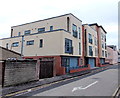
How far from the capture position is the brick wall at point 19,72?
9.52 meters

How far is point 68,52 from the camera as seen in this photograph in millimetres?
19234

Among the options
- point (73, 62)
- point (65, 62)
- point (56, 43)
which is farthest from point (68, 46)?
point (73, 62)

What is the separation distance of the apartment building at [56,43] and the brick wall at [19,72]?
13.8 feet

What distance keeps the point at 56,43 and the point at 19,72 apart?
859 centimetres

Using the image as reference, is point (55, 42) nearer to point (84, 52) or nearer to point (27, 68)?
point (27, 68)

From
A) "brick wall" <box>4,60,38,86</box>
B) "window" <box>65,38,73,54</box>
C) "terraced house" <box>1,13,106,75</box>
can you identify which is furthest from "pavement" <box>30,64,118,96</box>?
"window" <box>65,38,73,54</box>

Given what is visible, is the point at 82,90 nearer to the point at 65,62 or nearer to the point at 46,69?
the point at 46,69

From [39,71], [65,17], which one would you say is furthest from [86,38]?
[39,71]

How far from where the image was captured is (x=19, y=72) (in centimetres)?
1052

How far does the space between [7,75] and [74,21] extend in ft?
55.5

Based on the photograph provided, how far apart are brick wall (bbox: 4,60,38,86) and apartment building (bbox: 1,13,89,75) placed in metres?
4.20

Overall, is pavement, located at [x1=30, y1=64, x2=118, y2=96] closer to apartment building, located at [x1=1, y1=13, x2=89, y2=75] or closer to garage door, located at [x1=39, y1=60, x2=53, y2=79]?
garage door, located at [x1=39, y1=60, x2=53, y2=79]

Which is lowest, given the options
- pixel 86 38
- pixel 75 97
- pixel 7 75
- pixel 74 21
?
pixel 75 97

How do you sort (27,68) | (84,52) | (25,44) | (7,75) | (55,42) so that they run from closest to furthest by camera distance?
(7,75) → (27,68) → (55,42) → (25,44) → (84,52)
